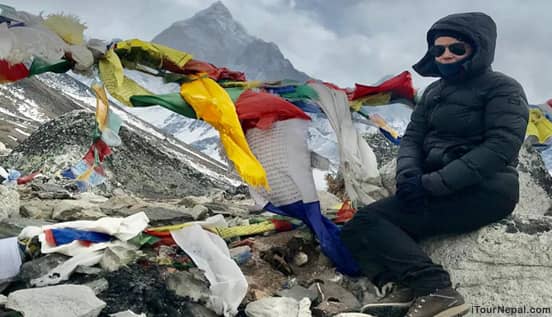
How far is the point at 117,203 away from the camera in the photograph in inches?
241

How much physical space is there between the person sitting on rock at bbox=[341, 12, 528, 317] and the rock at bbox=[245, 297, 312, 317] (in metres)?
0.39

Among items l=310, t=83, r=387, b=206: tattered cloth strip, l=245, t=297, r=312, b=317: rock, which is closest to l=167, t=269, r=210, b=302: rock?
l=245, t=297, r=312, b=317: rock

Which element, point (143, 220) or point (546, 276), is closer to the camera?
point (546, 276)

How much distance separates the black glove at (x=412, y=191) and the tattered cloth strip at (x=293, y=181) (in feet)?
2.10

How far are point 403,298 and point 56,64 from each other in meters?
2.83

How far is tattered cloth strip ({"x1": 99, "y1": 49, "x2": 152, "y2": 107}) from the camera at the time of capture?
4.28 metres

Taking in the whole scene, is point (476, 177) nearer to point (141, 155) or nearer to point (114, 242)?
point (114, 242)

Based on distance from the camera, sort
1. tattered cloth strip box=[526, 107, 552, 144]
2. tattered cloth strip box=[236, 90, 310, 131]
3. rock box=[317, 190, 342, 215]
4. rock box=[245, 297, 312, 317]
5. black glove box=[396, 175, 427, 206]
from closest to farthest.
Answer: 1. rock box=[245, 297, 312, 317]
2. black glove box=[396, 175, 427, 206]
3. tattered cloth strip box=[236, 90, 310, 131]
4. rock box=[317, 190, 342, 215]
5. tattered cloth strip box=[526, 107, 552, 144]

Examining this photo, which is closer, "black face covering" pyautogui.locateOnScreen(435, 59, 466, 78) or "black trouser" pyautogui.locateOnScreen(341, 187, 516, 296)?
"black trouser" pyautogui.locateOnScreen(341, 187, 516, 296)

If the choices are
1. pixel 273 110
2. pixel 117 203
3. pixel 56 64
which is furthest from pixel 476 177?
pixel 117 203

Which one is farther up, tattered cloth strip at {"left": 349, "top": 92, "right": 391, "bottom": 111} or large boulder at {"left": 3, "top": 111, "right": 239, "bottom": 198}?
tattered cloth strip at {"left": 349, "top": 92, "right": 391, "bottom": 111}

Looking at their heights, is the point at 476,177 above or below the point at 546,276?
above

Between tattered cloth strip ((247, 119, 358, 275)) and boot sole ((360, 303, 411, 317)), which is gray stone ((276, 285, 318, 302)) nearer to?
boot sole ((360, 303, 411, 317))

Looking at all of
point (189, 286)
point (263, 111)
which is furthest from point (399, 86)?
point (189, 286)
